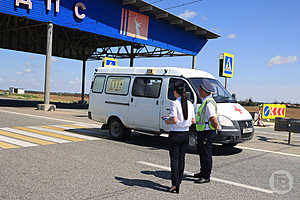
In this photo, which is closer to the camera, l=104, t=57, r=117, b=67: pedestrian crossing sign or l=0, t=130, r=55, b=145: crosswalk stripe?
l=0, t=130, r=55, b=145: crosswalk stripe

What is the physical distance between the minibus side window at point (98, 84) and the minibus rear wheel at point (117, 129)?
1269 millimetres

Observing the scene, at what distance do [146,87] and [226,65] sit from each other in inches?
336

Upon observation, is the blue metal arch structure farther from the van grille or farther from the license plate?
the license plate

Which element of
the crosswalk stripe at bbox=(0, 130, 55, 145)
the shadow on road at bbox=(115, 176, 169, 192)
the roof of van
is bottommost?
the shadow on road at bbox=(115, 176, 169, 192)

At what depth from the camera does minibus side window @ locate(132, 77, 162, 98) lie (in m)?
8.57

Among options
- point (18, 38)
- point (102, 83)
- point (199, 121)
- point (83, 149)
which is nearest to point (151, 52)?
point (18, 38)

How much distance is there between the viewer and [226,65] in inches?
630

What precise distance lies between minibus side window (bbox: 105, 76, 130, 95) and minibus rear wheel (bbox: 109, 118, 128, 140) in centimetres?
97

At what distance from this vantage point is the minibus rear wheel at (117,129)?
9.37 metres

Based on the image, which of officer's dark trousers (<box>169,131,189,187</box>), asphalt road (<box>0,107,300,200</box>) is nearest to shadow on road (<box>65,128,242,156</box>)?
asphalt road (<box>0,107,300,200</box>)

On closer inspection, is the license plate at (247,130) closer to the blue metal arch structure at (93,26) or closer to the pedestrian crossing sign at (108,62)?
the pedestrian crossing sign at (108,62)

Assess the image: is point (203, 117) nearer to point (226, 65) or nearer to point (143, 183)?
point (143, 183)

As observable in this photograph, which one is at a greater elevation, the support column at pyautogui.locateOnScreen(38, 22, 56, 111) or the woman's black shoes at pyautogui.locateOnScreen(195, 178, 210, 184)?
the support column at pyautogui.locateOnScreen(38, 22, 56, 111)

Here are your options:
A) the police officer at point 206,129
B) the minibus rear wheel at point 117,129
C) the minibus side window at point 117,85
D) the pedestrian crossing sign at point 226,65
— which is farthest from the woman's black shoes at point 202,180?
the pedestrian crossing sign at point 226,65
